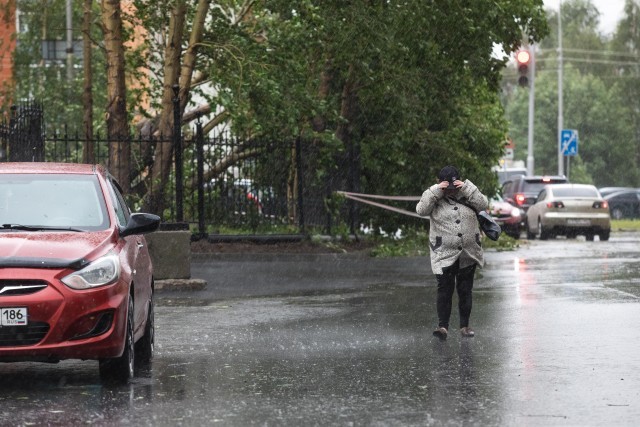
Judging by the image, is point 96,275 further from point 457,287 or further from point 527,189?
point 527,189

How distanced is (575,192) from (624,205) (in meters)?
34.3

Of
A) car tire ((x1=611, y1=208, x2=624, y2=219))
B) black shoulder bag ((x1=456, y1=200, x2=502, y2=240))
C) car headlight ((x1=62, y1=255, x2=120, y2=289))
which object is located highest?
black shoulder bag ((x1=456, y1=200, x2=502, y2=240))

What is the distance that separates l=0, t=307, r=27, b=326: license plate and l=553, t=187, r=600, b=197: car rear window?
98.0 ft

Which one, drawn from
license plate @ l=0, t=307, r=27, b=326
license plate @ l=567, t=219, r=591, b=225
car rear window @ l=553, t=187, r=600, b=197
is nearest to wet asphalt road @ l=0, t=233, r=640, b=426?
license plate @ l=0, t=307, r=27, b=326

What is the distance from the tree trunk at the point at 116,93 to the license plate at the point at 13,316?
1633 centimetres

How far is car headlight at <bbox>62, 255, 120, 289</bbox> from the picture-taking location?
9.79 meters

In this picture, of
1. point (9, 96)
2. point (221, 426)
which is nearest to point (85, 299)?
point (221, 426)

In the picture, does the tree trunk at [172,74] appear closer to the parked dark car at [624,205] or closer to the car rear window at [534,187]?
the car rear window at [534,187]

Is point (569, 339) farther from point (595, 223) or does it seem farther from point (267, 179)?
point (595, 223)

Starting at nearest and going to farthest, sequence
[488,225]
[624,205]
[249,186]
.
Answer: [488,225] < [249,186] < [624,205]

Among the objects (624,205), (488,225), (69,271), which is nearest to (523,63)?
(488,225)

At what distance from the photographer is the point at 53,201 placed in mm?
10992

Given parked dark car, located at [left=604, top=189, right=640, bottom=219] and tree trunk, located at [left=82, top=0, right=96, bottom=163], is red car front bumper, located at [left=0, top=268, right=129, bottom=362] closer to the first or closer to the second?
tree trunk, located at [left=82, top=0, right=96, bottom=163]

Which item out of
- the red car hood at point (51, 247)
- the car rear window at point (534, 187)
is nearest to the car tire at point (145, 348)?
the red car hood at point (51, 247)
